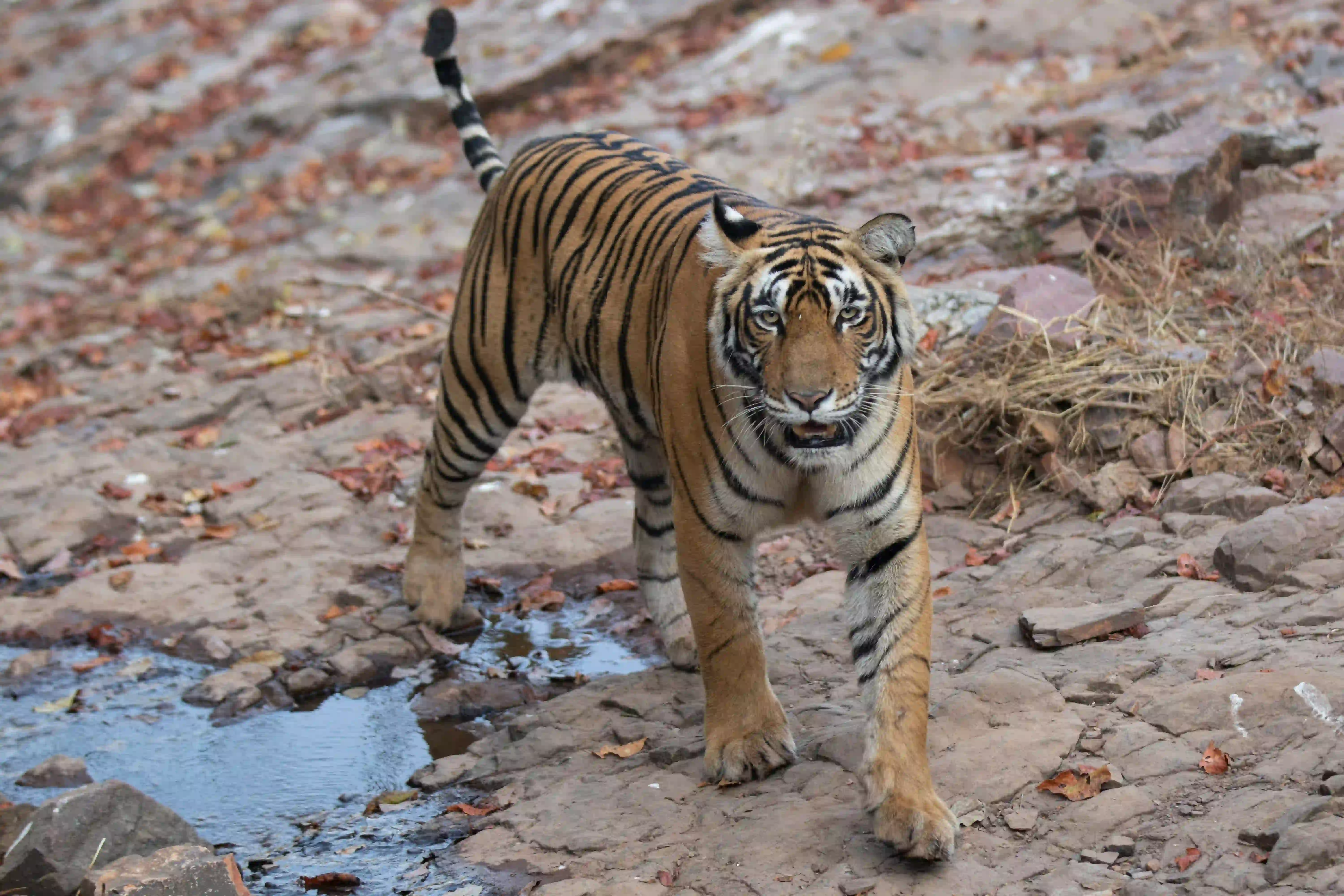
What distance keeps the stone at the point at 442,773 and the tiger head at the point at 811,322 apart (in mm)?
1612

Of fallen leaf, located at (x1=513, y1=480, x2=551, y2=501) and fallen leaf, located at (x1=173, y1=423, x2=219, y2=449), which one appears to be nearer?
fallen leaf, located at (x1=513, y1=480, x2=551, y2=501)

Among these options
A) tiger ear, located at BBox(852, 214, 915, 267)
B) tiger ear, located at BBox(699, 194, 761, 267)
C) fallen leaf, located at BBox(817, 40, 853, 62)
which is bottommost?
fallen leaf, located at BBox(817, 40, 853, 62)

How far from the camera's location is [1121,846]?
321 centimetres

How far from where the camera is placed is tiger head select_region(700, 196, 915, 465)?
10.9 ft

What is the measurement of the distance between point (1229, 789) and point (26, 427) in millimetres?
6884

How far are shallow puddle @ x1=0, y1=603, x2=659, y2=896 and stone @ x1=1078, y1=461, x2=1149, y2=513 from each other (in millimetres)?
1760

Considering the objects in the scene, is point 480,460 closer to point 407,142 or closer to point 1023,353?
point 1023,353

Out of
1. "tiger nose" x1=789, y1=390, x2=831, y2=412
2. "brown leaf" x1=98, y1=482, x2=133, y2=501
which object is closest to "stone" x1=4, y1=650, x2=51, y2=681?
"brown leaf" x1=98, y1=482, x2=133, y2=501

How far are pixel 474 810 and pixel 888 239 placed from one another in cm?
207

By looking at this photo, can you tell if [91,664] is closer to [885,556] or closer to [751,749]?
[751,749]

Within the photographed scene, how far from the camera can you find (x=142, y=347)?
910 cm

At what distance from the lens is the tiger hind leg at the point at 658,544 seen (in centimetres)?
495

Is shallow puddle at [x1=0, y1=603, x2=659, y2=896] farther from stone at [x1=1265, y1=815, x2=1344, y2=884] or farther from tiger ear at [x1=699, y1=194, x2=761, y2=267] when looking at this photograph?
stone at [x1=1265, y1=815, x2=1344, y2=884]

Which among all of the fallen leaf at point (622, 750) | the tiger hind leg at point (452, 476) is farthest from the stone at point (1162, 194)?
the fallen leaf at point (622, 750)
